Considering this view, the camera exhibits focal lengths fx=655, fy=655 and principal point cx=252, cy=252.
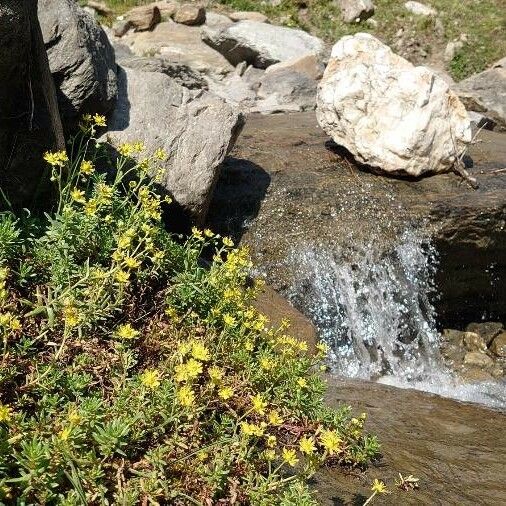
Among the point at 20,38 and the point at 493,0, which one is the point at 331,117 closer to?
the point at 20,38

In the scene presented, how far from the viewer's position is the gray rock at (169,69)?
36.1 feet

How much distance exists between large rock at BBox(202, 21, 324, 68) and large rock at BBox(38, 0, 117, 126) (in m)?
11.1

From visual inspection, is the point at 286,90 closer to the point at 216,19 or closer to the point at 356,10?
the point at 216,19

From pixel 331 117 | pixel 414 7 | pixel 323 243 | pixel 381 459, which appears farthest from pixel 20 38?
pixel 414 7

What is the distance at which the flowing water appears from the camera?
650 cm

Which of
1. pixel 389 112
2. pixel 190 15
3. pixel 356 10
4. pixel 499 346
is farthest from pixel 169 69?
pixel 356 10

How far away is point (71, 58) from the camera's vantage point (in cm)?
472

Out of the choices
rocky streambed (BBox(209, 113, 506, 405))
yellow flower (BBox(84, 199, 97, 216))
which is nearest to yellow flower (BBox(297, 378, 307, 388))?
yellow flower (BBox(84, 199, 97, 216))

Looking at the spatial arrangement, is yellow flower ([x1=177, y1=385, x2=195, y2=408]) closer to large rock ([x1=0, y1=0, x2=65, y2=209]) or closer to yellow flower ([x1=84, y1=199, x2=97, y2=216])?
yellow flower ([x1=84, y1=199, x2=97, y2=216])

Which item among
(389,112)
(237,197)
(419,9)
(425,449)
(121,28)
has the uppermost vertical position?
(389,112)

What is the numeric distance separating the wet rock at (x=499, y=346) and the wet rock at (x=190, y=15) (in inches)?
528

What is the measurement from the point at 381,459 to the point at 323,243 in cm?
376

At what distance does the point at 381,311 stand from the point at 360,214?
116 centimetres

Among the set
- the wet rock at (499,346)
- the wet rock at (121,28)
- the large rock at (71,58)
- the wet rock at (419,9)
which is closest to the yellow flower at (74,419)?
the large rock at (71,58)
